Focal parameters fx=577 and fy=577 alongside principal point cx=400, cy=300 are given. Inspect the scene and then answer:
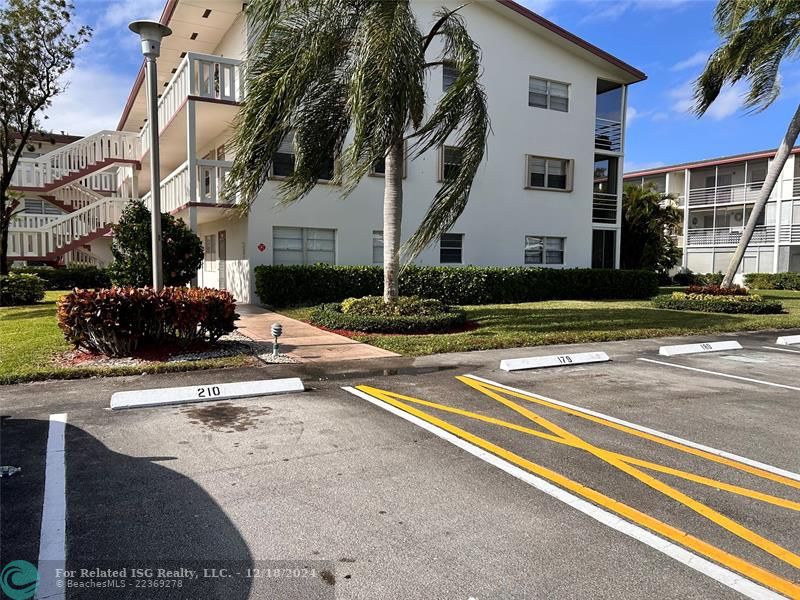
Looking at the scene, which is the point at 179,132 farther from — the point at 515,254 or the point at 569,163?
the point at 569,163

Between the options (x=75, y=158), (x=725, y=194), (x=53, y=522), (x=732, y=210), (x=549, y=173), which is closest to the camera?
(x=53, y=522)

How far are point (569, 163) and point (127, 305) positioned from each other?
17925 mm

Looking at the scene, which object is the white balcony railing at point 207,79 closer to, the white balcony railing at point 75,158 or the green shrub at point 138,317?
the white balcony railing at point 75,158

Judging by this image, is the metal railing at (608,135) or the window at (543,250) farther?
the metal railing at (608,135)

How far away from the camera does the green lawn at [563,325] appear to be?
1055cm

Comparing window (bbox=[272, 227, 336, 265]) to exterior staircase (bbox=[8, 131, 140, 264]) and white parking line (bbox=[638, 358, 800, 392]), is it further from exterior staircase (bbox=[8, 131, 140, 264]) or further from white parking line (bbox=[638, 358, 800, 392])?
white parking line (bbox=[638, 358, 800, 392])

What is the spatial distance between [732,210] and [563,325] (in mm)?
33734

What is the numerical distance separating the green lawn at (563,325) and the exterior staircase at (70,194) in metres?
8.17

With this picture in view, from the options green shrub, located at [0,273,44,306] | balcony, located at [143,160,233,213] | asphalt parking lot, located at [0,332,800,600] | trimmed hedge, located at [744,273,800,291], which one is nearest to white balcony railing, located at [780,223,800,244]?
trimmed hedge, located at [744,273,800,291]

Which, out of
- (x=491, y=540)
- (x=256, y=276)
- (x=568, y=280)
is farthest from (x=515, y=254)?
(x=491, y=540)

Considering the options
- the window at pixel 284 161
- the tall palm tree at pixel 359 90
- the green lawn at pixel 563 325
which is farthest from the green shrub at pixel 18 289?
the tall palm tree at pixel 359 90

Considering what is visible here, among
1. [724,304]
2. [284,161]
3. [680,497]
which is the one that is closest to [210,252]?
[284,161]

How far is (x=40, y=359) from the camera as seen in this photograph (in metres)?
8.33

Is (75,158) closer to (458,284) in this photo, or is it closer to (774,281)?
→ (458,284)
